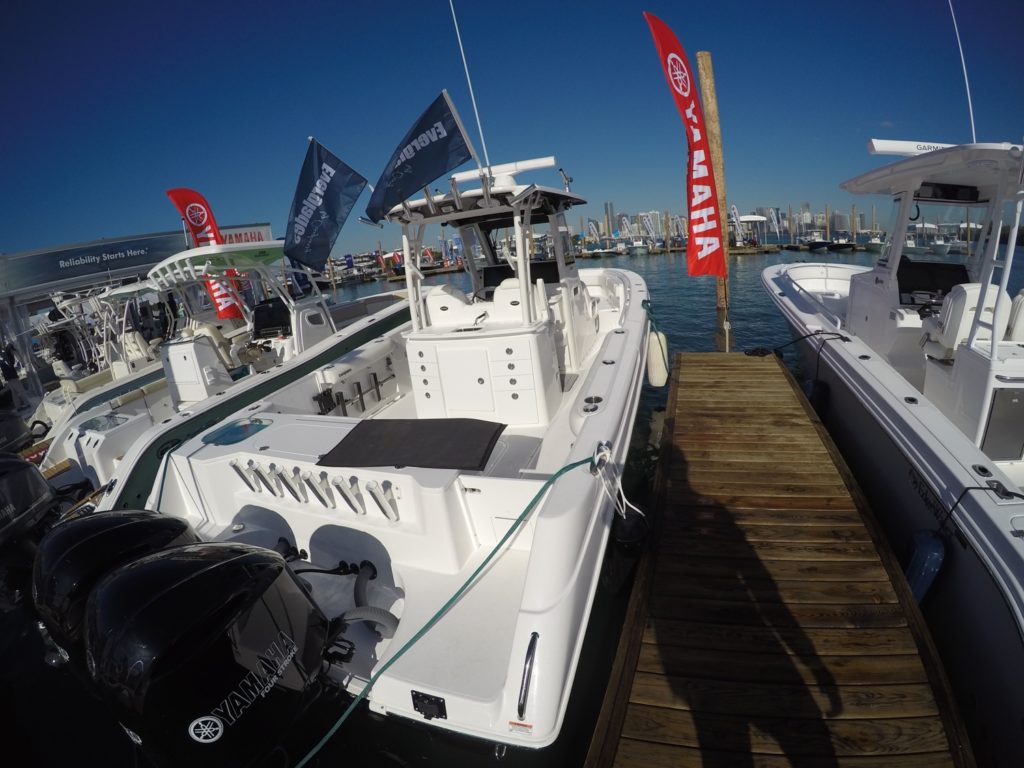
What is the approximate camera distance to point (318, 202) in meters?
5.95

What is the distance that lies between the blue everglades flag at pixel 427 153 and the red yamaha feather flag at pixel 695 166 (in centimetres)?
427

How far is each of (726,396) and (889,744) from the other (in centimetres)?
432

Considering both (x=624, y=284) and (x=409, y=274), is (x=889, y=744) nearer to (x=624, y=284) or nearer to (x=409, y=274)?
(x=409, y=274)

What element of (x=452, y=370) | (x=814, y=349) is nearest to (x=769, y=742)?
(x=452, y=370)

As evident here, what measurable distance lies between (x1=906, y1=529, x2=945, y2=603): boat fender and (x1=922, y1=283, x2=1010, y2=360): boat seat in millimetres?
2336

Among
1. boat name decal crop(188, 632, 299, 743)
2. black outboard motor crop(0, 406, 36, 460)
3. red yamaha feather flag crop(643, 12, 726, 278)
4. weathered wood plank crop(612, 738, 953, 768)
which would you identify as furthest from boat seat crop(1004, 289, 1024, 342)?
black outboard motor crop(0, 406, 36, 460)

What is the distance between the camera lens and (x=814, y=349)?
20.7 feet

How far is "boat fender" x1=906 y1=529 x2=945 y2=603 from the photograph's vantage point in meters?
2.99

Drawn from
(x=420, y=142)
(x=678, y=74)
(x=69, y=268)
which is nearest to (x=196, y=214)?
(x=69, y=268)

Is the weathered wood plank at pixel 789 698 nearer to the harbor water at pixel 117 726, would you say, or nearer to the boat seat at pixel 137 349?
the harbor water at pixel 117 726

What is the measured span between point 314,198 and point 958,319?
722 cm

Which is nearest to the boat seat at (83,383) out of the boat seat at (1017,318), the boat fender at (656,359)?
the boat fender at (656,359)

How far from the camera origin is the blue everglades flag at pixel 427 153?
3.87 m

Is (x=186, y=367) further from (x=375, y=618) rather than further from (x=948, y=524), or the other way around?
(x=948, y=524)
